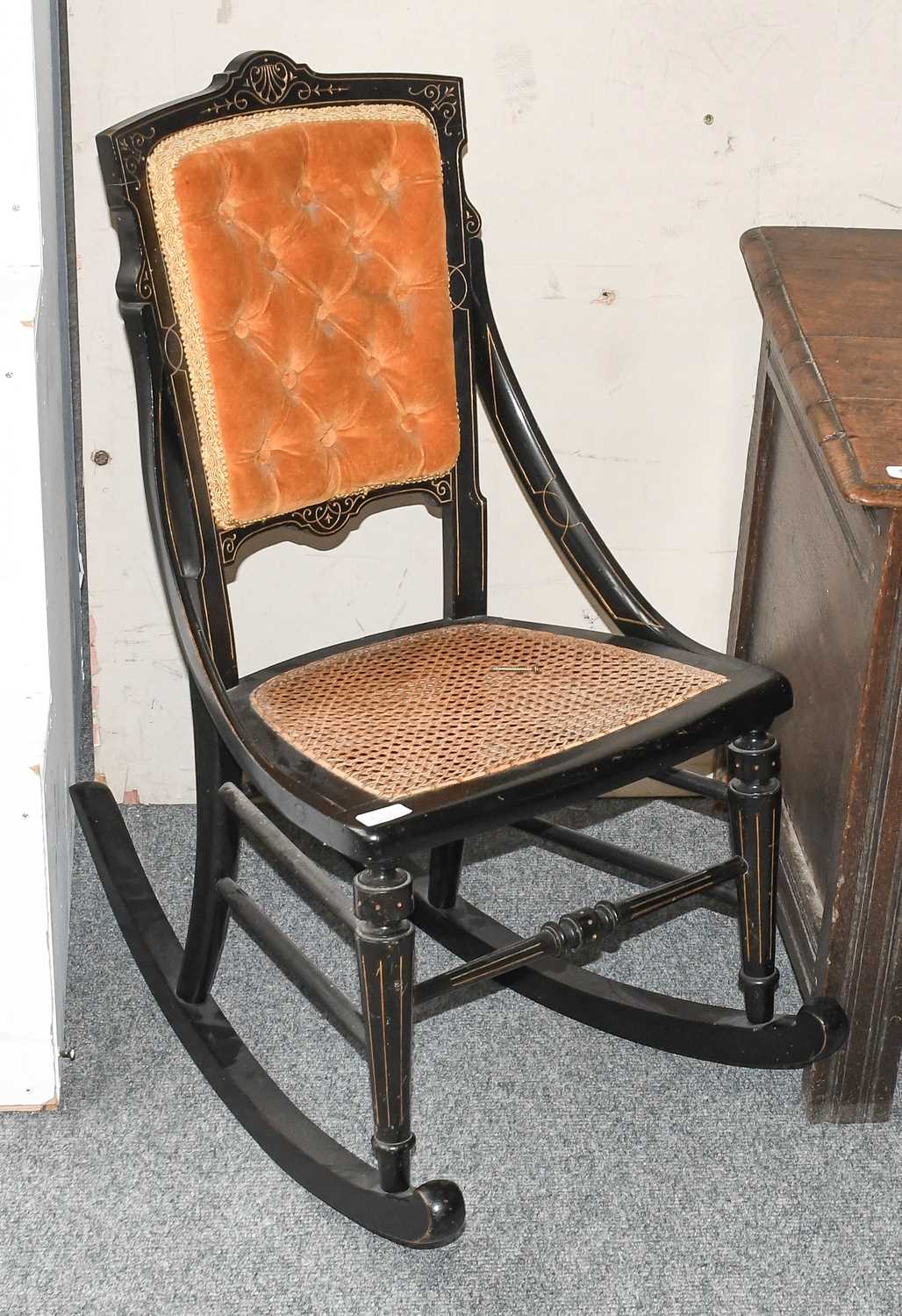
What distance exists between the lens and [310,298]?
147cm

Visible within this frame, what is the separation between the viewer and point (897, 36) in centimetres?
176

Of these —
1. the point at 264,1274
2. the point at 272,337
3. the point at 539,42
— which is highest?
the point at 539,42

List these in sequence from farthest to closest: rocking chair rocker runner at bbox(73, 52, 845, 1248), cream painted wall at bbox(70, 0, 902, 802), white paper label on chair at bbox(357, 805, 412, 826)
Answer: cream painted wall at bbox(70, 0, 902, 802)
rocking chair rocker runner at bbox(73, 52, 845, 1248)
white paper label on chair at bbox(357, 805, 412, 826)

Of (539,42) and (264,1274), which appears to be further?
(539,42)

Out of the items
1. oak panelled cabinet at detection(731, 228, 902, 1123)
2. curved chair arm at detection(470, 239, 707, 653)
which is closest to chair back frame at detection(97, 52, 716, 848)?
curved chair arm at detection(470, 239, 707, 653)

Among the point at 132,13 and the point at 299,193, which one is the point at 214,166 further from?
the point at 132,13

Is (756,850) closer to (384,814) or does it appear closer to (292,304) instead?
(384,814)

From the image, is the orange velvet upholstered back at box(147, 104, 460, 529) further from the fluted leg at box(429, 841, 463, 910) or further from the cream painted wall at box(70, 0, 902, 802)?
the fluted leg at box(429, 841, 463, 910)

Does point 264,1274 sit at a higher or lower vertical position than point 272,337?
lower

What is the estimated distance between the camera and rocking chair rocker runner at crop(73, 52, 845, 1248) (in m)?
1.31

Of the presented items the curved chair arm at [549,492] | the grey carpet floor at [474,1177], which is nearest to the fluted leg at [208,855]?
the grey carpet floor at [474,1177]

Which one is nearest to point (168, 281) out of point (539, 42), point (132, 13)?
point (132, 13)

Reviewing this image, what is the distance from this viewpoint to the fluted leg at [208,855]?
149 cm

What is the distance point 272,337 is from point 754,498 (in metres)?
0.69
